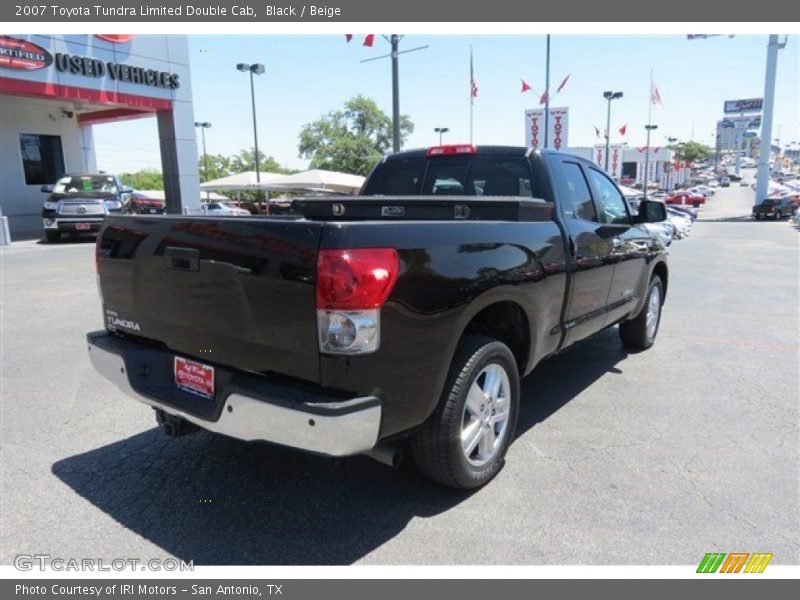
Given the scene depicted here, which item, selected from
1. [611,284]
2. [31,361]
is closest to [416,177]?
[611,284]

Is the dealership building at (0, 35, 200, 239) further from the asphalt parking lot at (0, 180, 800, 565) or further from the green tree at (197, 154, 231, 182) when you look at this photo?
the green tree at (197, 154, 231, 182)

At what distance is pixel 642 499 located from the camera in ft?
10.5

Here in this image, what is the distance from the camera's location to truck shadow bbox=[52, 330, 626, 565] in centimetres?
279

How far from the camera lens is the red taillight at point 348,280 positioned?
2.39 meters

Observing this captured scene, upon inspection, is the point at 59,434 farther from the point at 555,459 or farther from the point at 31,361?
the point at 555,459

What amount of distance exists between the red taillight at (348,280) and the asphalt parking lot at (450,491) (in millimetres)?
1196

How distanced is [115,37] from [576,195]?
20419 mm

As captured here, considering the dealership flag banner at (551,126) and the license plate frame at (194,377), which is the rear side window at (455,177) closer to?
the license plate frame at (194,377)

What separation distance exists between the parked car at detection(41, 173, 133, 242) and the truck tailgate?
15774 mm

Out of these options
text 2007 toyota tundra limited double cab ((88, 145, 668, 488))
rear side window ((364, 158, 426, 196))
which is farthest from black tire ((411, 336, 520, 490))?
rear side window ((364, 158, 426, 196))

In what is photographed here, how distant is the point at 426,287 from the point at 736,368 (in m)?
4.30

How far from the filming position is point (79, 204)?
1730 cm

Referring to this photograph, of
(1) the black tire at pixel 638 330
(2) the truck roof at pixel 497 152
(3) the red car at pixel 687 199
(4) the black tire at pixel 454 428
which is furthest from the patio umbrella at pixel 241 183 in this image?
(3) the red car at pixel 687 199
